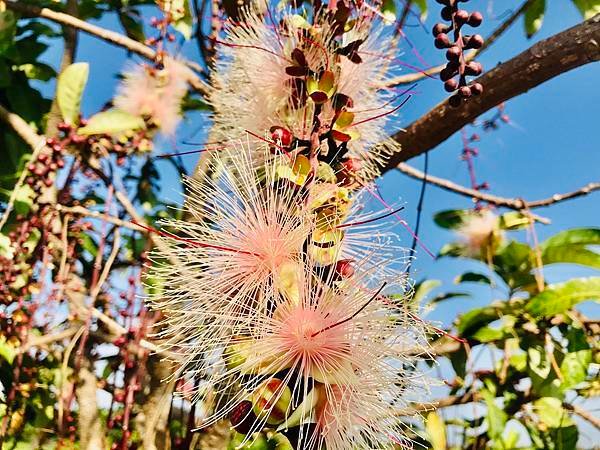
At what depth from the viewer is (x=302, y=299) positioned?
528 mm

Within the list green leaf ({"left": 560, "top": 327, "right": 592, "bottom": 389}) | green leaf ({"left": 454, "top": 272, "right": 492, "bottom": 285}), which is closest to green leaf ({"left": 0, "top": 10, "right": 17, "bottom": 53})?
green leaf ({"left": 454, "top": 272, "right": 492, "bottom": 285})

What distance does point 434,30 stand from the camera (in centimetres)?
61

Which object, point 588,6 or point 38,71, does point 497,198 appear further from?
point 38,71

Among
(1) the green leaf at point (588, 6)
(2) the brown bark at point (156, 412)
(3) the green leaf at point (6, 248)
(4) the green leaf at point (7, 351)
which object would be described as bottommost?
(2) the brown bark at point (156, 412)

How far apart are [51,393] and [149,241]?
1.67ft

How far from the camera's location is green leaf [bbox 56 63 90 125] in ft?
3.92

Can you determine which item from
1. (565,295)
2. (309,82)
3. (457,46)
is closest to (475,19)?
(457,46)

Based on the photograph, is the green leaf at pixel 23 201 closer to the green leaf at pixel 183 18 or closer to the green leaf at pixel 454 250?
the green leaf at pixel 183 18

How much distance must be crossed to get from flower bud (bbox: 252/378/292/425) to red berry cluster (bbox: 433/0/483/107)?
0.32 metres

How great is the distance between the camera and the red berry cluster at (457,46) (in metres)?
0.59

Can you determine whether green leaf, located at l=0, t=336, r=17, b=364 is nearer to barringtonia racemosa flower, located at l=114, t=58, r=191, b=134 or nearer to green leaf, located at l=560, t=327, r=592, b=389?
barringtonia racemosa flower, located at l=114, t=58, r=191, b=134

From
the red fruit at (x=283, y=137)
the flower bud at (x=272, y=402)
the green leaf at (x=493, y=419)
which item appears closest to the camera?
the flower bud at (x=272, y=402)

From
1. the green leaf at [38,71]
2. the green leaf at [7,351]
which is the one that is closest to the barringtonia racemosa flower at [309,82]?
the green leaf at [7,351]

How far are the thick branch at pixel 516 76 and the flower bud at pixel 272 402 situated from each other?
52 cm
